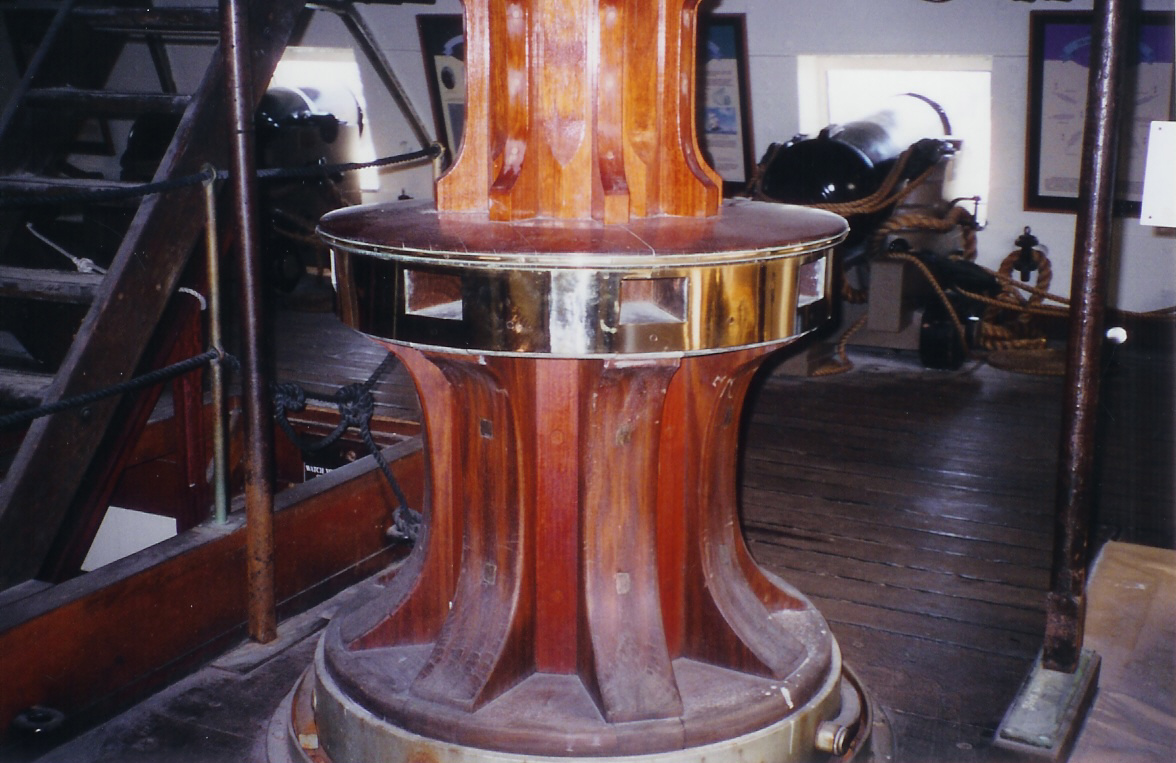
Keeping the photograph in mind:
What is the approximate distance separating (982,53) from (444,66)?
306 centimetres

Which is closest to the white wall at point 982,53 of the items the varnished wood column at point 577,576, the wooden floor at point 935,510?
the wooden floor at point 935,510

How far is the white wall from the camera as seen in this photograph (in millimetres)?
5238

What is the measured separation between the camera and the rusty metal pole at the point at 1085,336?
1784 mm

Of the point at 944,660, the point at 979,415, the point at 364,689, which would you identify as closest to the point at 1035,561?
the point at 944,660

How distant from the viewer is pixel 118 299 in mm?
2115

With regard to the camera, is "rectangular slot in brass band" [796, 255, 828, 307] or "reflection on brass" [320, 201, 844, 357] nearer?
"reflection on brass" [320, 201, 844, 357]

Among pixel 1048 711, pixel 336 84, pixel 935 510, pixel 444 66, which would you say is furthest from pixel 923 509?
pixel 336 84

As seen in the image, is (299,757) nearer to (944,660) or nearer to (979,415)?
(944,660)

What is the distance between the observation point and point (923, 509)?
9.76 feet

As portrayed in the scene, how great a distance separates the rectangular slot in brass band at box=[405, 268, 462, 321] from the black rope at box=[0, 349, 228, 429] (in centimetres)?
63

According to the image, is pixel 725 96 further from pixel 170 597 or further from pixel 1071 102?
pixel 170 597

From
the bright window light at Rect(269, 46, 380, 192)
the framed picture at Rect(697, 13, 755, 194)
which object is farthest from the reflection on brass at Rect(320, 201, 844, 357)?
the bright window light at Rect(269, 46, 380, 192)

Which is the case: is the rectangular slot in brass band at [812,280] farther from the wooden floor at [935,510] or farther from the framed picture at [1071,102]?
the framed picture at [1071,102]

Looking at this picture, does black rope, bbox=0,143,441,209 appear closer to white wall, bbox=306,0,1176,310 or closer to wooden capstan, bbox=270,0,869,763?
wooden capstan, bbox=270,0,869,763
